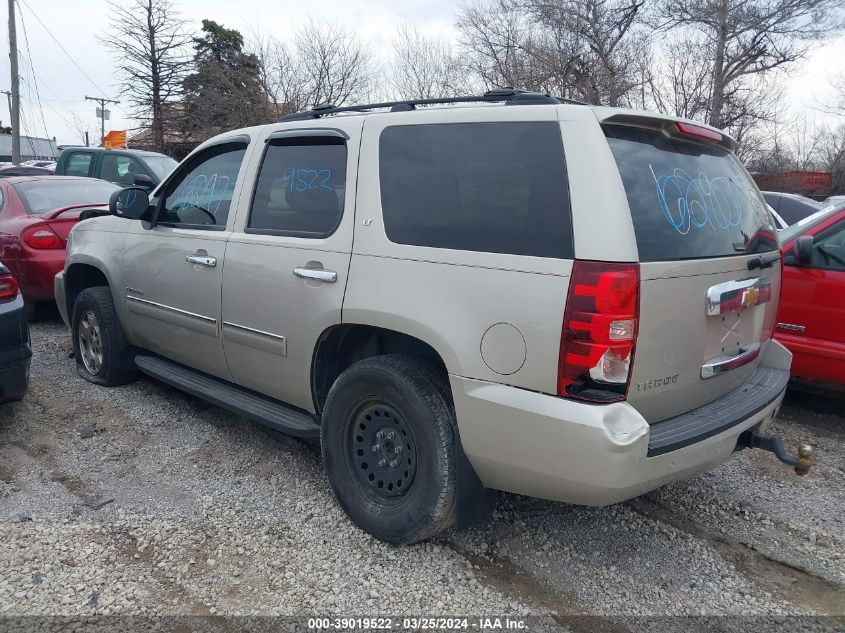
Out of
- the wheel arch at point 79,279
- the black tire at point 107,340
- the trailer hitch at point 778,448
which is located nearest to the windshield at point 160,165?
the wheel arch at point 79,279

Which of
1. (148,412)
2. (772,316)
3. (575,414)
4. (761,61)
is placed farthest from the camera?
(761,61)

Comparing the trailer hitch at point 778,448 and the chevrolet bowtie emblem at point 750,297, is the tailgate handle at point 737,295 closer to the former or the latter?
the chevrolet bowtie emblem at point 750,297

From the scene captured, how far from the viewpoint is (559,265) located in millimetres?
2496

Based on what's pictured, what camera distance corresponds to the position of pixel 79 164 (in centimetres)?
1249

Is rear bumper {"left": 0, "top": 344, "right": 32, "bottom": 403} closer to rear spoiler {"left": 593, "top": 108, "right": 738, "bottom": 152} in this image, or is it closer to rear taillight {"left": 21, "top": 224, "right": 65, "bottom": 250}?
rear taillight {"left": 21, "top": 224, "right": 65, "bottom": 250}

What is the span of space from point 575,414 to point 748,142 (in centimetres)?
2025

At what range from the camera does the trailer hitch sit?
116 inches

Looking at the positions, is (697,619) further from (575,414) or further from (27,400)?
(27,400)

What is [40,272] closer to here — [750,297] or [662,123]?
[662,123]

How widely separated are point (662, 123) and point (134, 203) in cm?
331

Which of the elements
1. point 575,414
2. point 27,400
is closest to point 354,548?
point 575,414

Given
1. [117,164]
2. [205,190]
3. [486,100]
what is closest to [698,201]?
[486,100]

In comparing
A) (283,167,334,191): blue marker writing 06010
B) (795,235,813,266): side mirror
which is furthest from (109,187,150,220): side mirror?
(795,235,813,266): side mirror

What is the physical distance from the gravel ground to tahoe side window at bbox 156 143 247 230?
4.60ft
